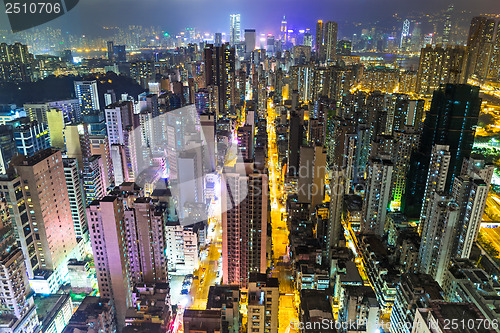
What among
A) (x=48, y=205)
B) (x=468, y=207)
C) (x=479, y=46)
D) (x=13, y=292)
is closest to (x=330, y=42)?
(x=479, y=46)

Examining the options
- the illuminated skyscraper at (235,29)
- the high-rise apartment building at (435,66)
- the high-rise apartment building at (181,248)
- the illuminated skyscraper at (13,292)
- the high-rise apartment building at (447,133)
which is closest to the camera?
the illuminated skyscraper at (13,292)

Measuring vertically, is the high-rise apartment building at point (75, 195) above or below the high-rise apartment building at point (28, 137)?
below

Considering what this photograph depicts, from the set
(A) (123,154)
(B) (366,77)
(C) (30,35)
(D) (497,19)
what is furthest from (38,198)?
(B) (366,77)

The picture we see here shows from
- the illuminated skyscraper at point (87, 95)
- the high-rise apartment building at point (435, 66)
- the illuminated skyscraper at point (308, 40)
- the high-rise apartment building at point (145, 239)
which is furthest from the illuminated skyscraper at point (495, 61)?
the illuminated skyscraper at point (87, 95)

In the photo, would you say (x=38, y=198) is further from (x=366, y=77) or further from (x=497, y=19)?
(x=366, y=77)

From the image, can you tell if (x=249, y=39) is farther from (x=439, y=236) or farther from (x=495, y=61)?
(x=439, y=236)

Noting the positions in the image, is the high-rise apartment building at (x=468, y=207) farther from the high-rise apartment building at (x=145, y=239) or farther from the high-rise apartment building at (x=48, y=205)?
the high-rise apartment building at (x=48, y=205)
